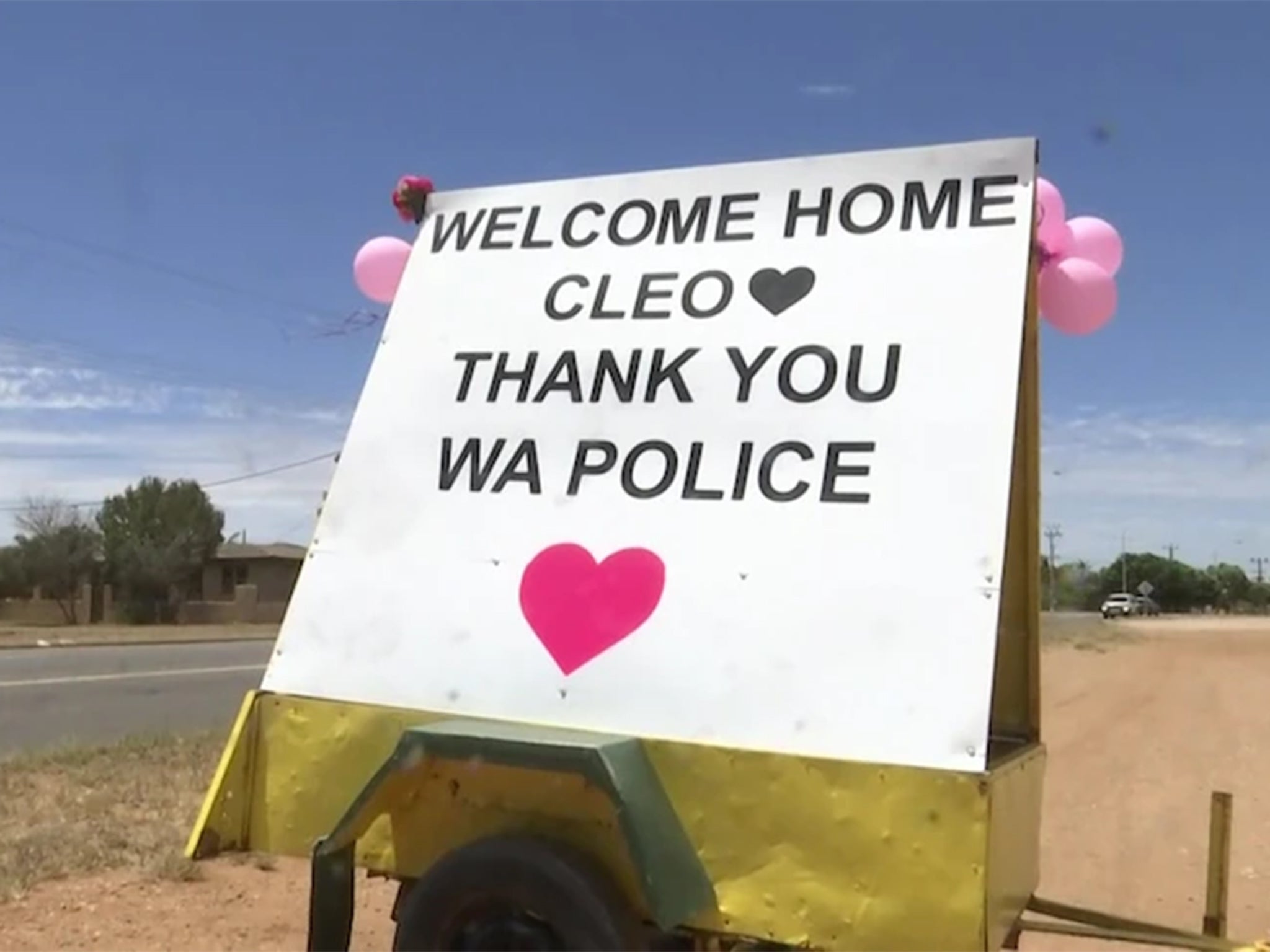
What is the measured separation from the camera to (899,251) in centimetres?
380

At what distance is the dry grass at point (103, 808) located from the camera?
276 inches

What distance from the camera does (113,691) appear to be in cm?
1803

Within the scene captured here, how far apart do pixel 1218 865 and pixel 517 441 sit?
2364 millimetres

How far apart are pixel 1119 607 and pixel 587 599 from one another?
101 meters

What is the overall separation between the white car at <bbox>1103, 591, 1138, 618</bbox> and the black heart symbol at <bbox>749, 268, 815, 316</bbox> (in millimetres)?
93127

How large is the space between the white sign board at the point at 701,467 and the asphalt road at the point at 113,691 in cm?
936

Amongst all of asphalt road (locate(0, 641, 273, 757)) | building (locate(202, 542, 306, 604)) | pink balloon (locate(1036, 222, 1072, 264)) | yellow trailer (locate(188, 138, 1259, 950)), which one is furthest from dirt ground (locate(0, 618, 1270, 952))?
building (locate(202, 542, 306, 604))

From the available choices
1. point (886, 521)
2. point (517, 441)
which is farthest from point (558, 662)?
point (886, 521)

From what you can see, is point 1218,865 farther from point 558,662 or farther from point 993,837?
point 558,662

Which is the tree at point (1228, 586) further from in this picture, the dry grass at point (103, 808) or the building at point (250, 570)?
the dry grass at point (103, 808)

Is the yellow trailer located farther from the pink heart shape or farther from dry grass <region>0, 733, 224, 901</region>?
dry grass <region>0, 733, 224, 901</region>

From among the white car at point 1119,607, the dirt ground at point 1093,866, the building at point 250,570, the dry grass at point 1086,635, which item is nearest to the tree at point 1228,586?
the white car at point 1119,607

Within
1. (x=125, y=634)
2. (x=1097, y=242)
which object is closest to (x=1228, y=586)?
(x=125, y=634)

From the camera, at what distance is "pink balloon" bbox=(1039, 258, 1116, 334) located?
14.1 feet
